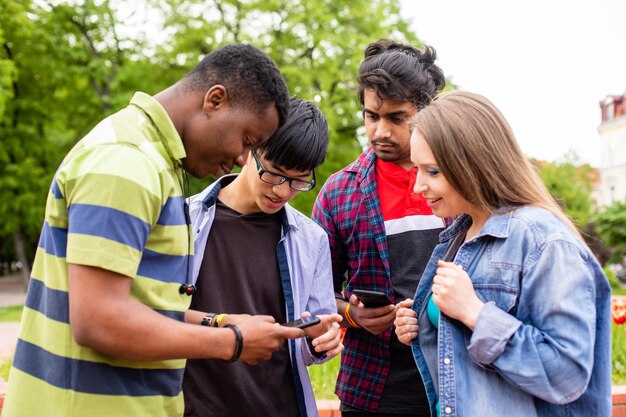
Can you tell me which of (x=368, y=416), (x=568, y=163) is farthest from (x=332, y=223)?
(x=568, y=163)

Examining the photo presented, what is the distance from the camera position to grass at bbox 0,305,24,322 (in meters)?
13.8

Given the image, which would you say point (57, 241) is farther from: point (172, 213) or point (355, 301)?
point (355, 301)

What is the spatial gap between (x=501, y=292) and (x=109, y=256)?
127 cm

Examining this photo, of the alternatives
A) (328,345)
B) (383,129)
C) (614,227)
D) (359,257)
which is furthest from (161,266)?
(614,227)

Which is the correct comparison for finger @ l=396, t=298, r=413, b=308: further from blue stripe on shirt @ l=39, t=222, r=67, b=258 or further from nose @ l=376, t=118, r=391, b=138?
blue stripe on shirt @ l=39, t=222, r=67, b=258

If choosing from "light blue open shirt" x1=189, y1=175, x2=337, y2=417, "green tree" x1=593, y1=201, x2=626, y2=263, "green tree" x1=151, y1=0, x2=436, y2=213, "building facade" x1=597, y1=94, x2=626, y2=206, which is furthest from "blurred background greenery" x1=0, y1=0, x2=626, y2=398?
"building facade" x1=597, y1=94, x2=626, y2=206

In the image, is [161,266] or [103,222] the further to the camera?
[161,266]

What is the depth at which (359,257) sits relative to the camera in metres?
3.09

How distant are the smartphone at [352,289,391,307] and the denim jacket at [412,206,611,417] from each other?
39 centimetres

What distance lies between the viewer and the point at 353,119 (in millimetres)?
20016

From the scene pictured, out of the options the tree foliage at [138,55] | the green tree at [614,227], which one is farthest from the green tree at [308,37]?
the green tree at [614,227]

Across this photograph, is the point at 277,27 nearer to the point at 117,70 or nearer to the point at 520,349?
the point at 117,70

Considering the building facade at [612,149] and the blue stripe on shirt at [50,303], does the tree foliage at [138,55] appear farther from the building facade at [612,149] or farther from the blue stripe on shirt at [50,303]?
the building facade at [612,149]

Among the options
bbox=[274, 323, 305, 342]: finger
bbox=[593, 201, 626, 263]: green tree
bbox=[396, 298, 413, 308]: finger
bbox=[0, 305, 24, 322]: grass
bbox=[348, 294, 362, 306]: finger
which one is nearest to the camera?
bbox=[274, 323, 305, 342]: finger
